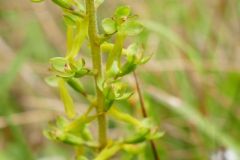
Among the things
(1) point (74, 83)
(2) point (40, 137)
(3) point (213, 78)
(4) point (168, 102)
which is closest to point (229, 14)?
(3) point (213, 78)

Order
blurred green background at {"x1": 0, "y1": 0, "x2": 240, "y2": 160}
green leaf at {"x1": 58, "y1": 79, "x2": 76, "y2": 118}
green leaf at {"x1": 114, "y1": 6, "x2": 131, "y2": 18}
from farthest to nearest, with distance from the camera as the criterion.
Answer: blurred green background at {"x1": 0, "y1": 0, "x2": 240, "y2": 160}, green leaf at {"x1": 58, "y1": 79, "x2": 76, "y2": 118}, green leaf at {"x1": 114, "y1": 6, "x2": 131, "y2": 18}

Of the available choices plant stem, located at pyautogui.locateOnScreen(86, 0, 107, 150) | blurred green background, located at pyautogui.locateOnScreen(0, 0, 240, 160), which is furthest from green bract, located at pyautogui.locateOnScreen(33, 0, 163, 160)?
blurred green background, located at pyautogui.locateOnScreen(0, 0, 240, 160)

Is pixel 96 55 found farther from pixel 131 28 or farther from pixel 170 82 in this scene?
pixel 170 82

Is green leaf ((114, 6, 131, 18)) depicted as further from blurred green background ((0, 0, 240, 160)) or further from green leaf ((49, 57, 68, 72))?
blurred green background ((0, 0, 240, 160))

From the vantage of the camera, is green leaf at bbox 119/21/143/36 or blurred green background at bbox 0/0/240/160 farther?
blurred green background at bbox 0/0/240/160

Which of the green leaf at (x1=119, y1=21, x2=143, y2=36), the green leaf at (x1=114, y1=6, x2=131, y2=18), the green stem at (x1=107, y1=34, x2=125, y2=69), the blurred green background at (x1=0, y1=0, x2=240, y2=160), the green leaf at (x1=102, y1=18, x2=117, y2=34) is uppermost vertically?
the green leaf at (x1=114, y1=6, x2=131, y2=18)

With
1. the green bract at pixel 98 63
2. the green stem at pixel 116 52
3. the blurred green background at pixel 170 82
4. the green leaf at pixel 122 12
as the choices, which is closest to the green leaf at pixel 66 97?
the green bract at pixel 98 63

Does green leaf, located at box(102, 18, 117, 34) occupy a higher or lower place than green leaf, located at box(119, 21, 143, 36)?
higher
